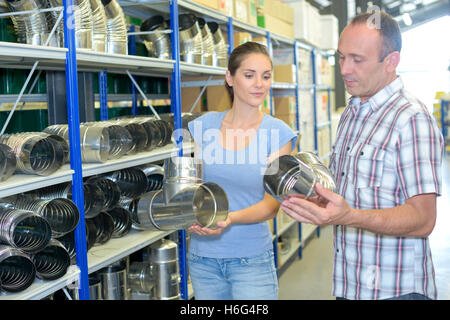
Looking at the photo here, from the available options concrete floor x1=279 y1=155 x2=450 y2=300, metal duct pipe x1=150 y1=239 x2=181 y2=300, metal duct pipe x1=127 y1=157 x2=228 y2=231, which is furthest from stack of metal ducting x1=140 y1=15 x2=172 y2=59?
concrete floor x1=279 y1=155 x2=450 y2=300

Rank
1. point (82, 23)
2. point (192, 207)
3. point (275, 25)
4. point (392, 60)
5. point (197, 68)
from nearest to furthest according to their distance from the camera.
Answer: point (392, 60) → point (192, 207) → point (82, 23) → point (197, 68) → point (275, 25)

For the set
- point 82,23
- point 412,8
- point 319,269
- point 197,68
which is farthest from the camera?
point 412,8

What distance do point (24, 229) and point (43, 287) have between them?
255 millimetres

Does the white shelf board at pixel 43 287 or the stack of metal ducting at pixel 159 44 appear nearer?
the white shelf board at pixel 43 287

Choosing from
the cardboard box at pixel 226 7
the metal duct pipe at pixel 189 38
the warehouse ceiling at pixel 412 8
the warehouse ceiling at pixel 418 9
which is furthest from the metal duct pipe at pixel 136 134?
the warehouse ceiling at pixel 418 9

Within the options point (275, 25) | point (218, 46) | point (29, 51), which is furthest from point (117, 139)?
point (275, 25)

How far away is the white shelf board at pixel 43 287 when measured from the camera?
201 cm

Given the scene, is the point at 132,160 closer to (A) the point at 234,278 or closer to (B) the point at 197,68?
(B) the point at 197,68

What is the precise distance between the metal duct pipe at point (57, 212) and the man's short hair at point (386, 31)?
143 centimetres

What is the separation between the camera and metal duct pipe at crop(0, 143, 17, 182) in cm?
198

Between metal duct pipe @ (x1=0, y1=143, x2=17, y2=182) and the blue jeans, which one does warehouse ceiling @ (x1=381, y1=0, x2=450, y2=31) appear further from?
metal duct pipe @ (x1=0, y1=143, x2=17, y2=182)

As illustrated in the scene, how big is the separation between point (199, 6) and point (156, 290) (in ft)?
6.10

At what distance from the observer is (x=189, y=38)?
3418 millimetres

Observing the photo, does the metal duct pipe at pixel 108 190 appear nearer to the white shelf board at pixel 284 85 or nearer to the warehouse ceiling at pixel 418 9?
the white shelf board at pixel 284 85
